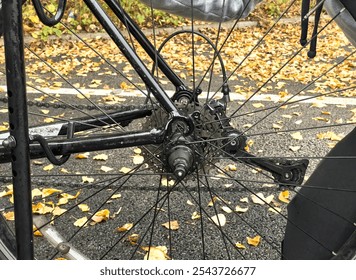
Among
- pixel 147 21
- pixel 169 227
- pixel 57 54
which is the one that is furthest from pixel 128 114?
pixel 147 21

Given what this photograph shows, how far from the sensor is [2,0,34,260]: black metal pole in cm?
143

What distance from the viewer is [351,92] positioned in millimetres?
4973

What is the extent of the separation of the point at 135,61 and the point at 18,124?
553 mm

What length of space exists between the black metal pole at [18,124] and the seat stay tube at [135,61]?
0.51 meters

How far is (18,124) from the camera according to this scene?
1490mm

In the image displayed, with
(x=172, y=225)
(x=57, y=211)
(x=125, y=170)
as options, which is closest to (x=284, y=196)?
(x=172, y=225)

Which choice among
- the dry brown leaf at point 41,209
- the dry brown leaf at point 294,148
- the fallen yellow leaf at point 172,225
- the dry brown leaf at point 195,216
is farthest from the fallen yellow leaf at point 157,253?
the dry brown leaf at point 294,148

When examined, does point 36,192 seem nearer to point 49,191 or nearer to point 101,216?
point 49,191

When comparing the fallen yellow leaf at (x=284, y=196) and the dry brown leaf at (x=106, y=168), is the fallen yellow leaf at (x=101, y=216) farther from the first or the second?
the fallen yellow leaf at (x=284, y=196)

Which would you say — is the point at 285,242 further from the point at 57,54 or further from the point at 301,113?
the point at 57,54

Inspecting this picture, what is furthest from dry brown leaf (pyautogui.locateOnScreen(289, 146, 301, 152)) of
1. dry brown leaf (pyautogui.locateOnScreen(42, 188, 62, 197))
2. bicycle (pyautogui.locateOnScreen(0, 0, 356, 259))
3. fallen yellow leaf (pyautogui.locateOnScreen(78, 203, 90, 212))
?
dry brown leaf (pyautogui.locateOnScreen(42, 188, 62, 197))

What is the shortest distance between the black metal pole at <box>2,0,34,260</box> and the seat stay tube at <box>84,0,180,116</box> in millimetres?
511

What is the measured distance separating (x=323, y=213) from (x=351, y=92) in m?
3.09

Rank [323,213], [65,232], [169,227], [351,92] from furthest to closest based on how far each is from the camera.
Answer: [351,92] → [65,232] → [169,227] → [323,213]
